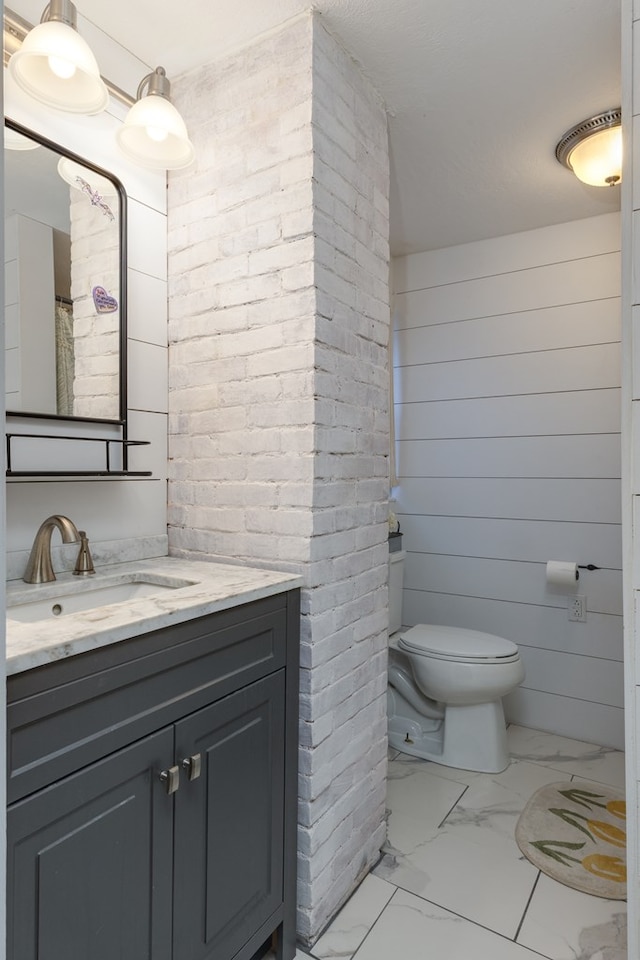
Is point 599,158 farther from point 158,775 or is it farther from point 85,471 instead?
point 158,775

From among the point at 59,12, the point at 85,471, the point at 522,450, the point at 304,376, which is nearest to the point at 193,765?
the point at 85,471

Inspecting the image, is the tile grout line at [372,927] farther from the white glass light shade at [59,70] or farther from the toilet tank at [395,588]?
the white glass light shade at [59,70]

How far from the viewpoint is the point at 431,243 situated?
2.82m

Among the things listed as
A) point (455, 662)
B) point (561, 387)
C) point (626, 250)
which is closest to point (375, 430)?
point (626, 250)

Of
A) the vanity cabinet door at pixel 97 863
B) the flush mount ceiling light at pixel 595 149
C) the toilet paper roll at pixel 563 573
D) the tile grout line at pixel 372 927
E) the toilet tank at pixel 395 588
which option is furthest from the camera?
the toilet tank at pixel 395 588

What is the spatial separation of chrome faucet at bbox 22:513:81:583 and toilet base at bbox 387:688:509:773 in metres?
1.70

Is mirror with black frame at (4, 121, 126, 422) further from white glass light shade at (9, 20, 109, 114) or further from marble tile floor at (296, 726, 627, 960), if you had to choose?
marble tile floor at (296, 726, 627, 960)

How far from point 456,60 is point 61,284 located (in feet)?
4.15

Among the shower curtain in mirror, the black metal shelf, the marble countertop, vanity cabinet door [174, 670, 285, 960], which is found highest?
the shower curtain in mirror

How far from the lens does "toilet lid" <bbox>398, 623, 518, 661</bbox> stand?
88.1 inches

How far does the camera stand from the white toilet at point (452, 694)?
223 cm

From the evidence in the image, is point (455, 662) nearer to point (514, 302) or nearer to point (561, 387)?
point (561, 387)

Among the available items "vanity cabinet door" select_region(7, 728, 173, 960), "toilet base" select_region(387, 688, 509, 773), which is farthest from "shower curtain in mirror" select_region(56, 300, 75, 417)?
"toilet base" select_region(387, 688, 509, 773)

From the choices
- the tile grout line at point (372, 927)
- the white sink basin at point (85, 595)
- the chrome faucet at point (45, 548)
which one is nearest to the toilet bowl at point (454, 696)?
the tile grout line at point (372, 927)
